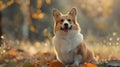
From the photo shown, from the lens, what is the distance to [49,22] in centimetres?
587

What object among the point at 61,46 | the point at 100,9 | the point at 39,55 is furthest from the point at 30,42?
the point at 61,46

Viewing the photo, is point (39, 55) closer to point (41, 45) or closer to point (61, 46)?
point (41, 45)

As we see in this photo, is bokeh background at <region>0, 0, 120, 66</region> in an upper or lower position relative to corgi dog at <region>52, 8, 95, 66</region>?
upper

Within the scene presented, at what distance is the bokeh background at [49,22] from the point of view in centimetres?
564

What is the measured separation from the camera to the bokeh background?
564cm

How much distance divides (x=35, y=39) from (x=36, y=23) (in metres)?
0.23

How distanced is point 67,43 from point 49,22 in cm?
161

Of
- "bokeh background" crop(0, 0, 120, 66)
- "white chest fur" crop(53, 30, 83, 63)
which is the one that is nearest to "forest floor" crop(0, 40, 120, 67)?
"bokeh background" crop(0, 0, 120, 66)

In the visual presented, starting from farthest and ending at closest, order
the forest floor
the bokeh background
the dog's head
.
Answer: the bokeh background < the forest floor < the dog's head

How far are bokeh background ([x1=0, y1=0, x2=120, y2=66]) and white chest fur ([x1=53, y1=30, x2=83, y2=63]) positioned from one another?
1.19 m

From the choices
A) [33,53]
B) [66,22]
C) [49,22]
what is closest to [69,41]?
[66,22]

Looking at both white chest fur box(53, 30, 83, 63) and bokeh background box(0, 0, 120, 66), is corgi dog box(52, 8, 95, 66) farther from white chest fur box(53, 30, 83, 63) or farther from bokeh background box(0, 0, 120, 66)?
bokeh background box(0, 0, 120, 66)

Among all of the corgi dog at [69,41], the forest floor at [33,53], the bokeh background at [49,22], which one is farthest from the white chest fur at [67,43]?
the bokeh background at [49,22]

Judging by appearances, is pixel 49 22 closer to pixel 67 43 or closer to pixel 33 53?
pixel 33 53
